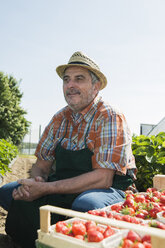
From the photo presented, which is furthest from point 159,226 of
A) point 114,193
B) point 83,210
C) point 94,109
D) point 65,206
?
point 94,109

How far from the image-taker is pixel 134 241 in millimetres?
1335

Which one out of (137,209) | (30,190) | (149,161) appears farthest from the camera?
(149,161)

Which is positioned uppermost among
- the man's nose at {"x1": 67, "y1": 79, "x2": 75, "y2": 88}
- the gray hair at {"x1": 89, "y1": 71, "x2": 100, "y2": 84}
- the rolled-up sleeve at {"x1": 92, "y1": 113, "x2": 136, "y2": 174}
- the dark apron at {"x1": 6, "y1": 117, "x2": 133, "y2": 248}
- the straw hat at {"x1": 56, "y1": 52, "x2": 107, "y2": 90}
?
the straw hat at {"x1": 56, "y1": 52, "x2": 107, "y2": 90}

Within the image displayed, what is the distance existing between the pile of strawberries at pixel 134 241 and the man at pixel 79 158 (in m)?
0.76

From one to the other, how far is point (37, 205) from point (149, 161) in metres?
2.06

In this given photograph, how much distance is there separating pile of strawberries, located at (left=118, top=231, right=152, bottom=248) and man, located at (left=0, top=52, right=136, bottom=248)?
2.50ft

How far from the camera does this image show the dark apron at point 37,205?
260 centimetres

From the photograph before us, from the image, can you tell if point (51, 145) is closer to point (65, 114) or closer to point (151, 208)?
point (65, 114)

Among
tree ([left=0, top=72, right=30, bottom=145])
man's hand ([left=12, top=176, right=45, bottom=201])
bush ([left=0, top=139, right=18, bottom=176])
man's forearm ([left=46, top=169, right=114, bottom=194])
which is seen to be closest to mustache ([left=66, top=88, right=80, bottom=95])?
man's forearm ([left=46, top=169, right=114, bottom=194])

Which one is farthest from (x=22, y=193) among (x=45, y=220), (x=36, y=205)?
(x=45, y=220)

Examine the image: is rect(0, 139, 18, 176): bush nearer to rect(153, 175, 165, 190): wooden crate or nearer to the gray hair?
the gray hair

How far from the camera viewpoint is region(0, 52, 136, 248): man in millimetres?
2439

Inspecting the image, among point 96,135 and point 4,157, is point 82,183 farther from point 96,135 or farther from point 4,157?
point 4,157

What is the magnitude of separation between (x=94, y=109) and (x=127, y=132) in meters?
0.42
